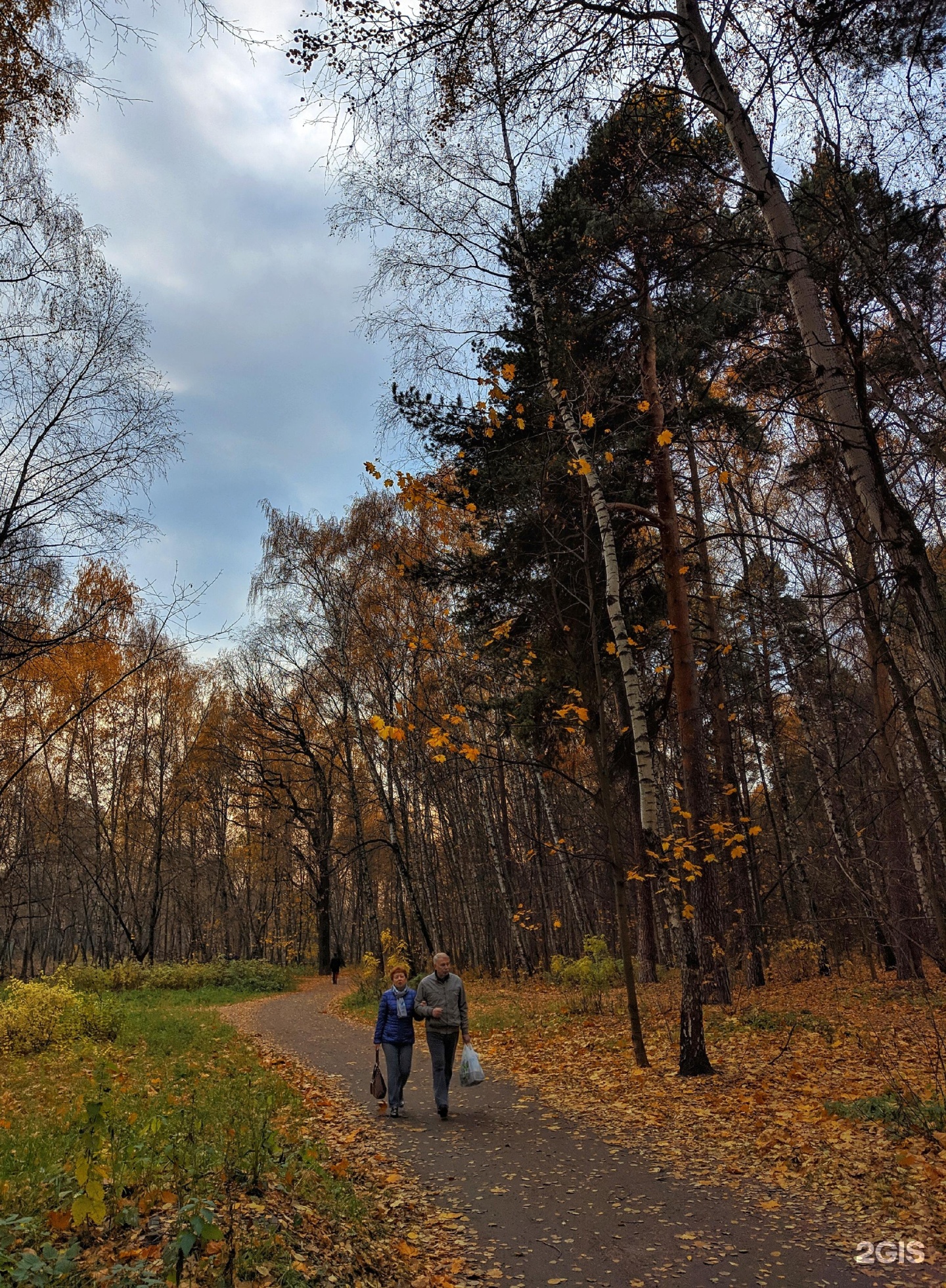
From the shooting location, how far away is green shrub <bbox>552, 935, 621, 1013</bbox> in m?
12.5

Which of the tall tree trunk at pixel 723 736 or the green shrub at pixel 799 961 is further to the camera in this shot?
the green shrub at pixel 799 961

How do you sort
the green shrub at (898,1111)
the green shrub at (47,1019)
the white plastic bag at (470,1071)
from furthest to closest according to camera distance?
1. the green shrub at (47,1019)
2. the white plastic bag at (470,1071)
3. the green shrub at (898,1111)

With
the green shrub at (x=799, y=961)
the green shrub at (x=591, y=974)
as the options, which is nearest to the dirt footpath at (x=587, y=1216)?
the green shrub at (x=591, y=974)

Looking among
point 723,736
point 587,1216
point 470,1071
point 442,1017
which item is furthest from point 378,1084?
point 723,736

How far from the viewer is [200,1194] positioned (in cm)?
371

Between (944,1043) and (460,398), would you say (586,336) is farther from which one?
(944,1043)

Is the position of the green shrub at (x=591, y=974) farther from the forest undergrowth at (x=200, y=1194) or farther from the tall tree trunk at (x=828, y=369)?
the tall tree trunk at (x=828, y=369)

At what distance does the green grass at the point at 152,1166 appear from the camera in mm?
A: 2861

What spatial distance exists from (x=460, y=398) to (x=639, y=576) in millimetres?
3699

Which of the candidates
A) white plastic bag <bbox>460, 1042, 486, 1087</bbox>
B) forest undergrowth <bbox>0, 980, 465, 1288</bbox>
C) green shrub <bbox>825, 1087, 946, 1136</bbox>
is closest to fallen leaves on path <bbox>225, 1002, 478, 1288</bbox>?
forest undergrowth <bbox>0, 980, 465, 1288</bbox>

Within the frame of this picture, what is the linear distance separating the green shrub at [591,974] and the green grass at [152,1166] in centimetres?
629

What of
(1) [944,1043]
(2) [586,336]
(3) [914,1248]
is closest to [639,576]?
(2) [586,336]

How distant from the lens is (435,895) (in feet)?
73.7

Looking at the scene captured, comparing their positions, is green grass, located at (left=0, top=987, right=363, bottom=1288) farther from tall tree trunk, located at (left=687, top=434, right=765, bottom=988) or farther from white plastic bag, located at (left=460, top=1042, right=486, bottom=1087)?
tall tree trunk, located at (left=687, top=434, right=765, bottom=988)
